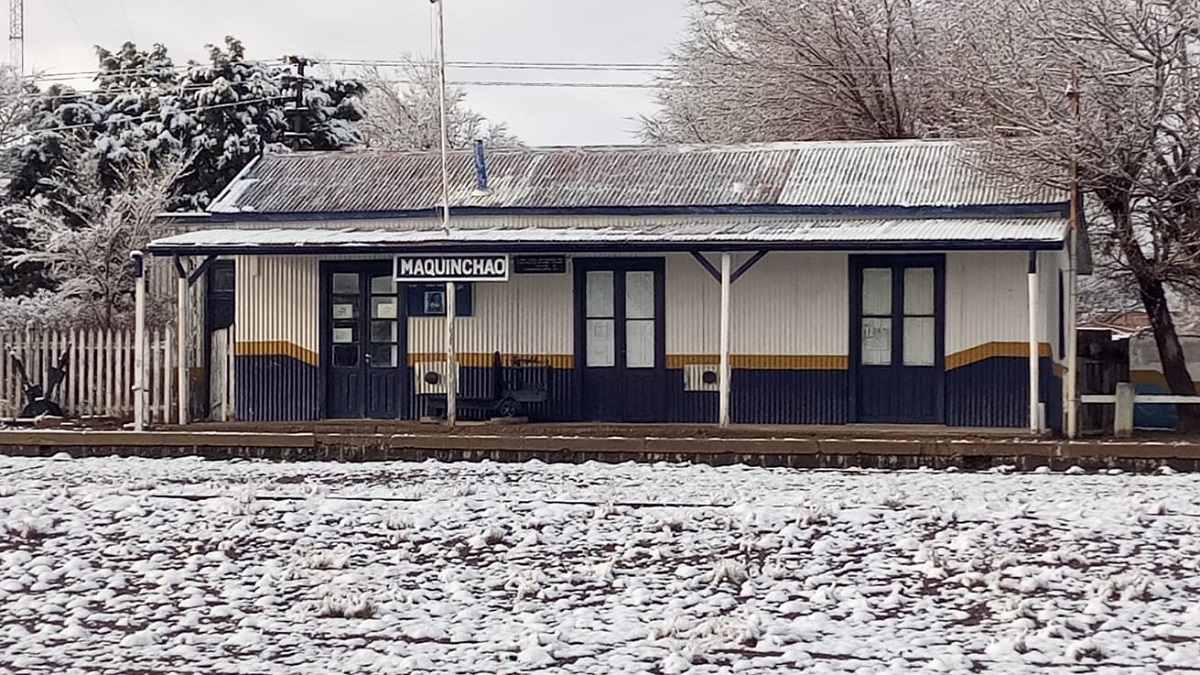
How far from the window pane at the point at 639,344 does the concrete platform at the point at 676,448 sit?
1715 millimetres

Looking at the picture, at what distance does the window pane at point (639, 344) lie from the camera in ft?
69.5

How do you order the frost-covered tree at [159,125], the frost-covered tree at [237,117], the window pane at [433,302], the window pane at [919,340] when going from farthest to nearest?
the frost-covered tree at [237,117]
the frost-covered tree at [159,125]
the window pane at [433,302]
the window pane at [919,340]

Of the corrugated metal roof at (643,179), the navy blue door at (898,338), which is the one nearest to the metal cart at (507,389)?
the corrugated metal roof at (643,179)

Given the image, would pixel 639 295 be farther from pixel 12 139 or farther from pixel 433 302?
pixel 12 139

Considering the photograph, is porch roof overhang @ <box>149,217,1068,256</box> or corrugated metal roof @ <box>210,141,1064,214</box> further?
corrugated metal roof @ <box>210,141,1064,214</box>

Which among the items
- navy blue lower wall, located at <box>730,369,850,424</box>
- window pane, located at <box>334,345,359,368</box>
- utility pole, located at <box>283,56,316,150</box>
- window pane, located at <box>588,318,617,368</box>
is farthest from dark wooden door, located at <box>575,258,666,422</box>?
utility pole, located at <box>283,56,316,150</box>

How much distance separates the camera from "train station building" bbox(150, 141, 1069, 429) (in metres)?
20.0

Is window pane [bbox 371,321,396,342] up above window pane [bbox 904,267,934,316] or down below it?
below

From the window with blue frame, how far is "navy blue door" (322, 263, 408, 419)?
0.26m

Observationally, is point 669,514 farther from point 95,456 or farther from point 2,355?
point 2,355

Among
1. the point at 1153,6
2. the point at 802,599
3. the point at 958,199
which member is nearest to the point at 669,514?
the point at 802,599

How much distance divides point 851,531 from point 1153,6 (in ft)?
42.4

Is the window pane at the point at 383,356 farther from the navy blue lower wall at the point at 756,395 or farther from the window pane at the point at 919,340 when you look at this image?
the window pane at the point at 919,340

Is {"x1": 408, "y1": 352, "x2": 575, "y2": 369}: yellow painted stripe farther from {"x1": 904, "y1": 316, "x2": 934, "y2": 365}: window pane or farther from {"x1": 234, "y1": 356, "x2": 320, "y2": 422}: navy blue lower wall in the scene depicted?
{"x1": 904, "y1": 316, "x2": 934, "y2": 365}: window pane
